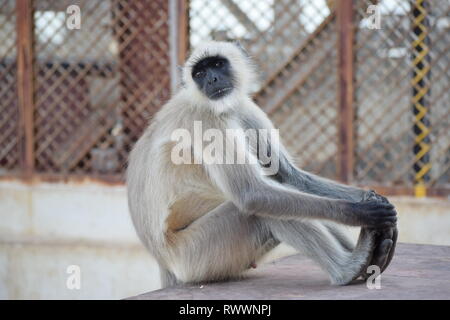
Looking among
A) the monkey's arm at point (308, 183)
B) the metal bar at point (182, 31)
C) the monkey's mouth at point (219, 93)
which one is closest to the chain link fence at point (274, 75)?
the metal bar at point (182, 31)

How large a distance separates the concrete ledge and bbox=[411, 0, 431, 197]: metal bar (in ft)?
8.42

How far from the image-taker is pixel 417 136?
6.29 meters

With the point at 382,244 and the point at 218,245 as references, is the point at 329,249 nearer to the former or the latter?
the point at 382,244

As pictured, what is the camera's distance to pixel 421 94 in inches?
246

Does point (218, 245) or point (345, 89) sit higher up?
point (345, 89)

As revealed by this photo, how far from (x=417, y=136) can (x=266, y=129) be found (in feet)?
10.0

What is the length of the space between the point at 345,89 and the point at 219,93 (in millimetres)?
2961

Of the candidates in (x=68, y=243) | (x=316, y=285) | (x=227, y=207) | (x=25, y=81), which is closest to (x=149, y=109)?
(x=25, y=81)

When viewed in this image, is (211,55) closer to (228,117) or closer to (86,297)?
(228,117)

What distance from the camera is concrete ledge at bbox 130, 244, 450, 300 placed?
Answer: 9.49 ft

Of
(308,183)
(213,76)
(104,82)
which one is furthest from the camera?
(104,82)

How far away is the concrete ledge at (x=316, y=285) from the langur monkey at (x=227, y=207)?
0.11 metres
